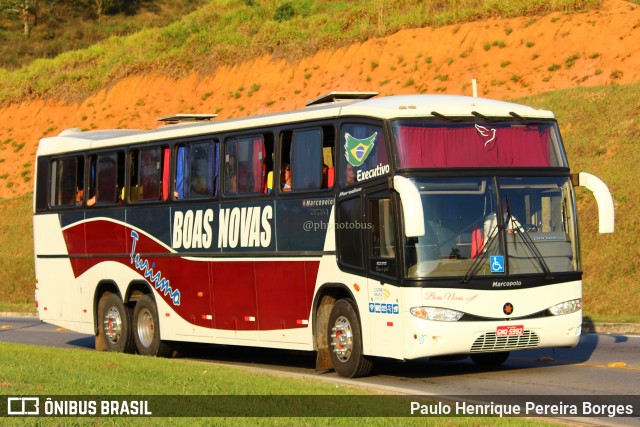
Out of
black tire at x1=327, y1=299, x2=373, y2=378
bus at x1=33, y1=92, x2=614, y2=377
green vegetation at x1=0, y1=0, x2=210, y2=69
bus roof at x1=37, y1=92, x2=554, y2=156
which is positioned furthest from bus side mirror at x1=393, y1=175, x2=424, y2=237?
green vegetation at x1=0, y1=0, x2=210, y2=69

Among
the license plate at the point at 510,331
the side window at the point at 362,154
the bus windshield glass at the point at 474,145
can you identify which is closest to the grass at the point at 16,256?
the side window at the point at 362,154

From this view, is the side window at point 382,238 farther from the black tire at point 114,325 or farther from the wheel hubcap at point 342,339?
the black tire at point 114,325

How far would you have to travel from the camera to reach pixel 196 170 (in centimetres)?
1850

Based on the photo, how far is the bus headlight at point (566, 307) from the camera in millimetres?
14330

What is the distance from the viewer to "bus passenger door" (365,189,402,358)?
46.2ft

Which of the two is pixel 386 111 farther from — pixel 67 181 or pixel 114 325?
pixel 67 181

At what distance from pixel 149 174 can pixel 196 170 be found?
155 cm

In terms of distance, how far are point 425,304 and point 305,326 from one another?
281cm

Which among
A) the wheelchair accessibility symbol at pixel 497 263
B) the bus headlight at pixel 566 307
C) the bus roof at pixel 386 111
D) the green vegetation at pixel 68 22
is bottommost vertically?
the bus headlight at pixel 566 307

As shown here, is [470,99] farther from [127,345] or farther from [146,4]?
[146,4]

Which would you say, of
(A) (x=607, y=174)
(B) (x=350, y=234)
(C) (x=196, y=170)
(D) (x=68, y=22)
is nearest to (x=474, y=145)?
(B) (x=350, y=234)

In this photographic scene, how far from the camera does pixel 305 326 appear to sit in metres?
16.0

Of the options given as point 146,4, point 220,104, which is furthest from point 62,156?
point 146,4

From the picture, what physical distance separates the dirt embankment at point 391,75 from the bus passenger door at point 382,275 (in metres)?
31.2
